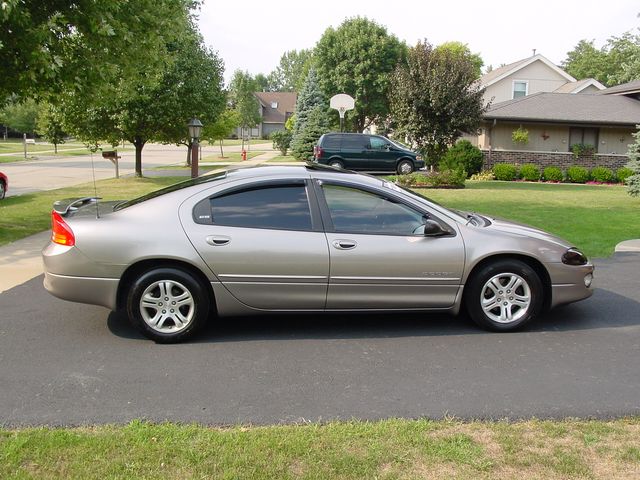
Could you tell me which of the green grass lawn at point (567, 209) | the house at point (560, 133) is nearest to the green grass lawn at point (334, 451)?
the green grass lawn at point (567, 209)

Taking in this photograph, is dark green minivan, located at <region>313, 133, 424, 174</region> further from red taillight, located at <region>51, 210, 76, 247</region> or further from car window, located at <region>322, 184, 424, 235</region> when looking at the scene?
red taillight, located at <region>51, 210, 76, 247</region>

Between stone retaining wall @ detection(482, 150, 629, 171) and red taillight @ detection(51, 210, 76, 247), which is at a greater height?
stone retaining wall @ detection(482, 150, 629, 171)

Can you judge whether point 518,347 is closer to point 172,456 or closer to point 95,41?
point 172,456

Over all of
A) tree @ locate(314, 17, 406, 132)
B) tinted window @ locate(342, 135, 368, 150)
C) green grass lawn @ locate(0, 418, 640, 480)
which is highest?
tree @ locate(314, 17, 406, 132)

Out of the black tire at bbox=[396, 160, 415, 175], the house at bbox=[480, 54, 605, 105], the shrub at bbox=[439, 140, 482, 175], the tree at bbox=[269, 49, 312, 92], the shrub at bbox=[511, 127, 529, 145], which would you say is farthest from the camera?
the tree at bbox=[269, 49, 312, 92]

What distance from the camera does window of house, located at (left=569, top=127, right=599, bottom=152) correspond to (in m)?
26.8

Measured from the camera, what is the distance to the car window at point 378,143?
25328 millimetres

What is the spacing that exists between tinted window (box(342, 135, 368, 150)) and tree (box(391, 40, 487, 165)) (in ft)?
9.43

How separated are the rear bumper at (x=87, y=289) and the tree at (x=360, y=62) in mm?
41150

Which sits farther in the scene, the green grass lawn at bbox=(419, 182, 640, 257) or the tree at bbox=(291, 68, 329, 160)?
the tree at bbox=(291, 68, 329, 160)

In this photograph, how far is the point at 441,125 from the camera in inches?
869

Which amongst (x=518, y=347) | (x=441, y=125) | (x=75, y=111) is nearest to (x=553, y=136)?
(x=441, y=125)

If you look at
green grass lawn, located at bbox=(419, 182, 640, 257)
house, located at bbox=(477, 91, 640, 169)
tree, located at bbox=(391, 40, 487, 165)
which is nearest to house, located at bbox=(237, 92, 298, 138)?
house, located at bbox=(477, 91, 640, 169)

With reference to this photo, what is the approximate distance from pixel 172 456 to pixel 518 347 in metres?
3.12
